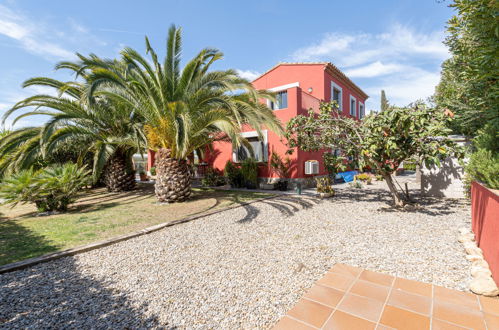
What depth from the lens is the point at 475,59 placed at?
448 cm

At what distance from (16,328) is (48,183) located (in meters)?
6.47

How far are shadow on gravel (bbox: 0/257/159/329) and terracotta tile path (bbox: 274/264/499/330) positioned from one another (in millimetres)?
1789

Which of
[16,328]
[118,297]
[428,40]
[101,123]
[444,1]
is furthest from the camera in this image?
[101,123]

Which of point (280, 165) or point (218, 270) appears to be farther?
point (280, 165)

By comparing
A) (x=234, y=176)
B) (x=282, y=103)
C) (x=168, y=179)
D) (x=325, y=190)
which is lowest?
(x=325, y=190)

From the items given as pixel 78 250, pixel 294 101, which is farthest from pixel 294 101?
pixel 78 250

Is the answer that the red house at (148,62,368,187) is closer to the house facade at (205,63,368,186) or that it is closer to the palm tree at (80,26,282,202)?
the house facade at (205,63,368,186)

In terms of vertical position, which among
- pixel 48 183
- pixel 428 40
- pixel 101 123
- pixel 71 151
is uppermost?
pixel 428 40

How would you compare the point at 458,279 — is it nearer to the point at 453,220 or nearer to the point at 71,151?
the point at 453,220

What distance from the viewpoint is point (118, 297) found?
2814 millimetres

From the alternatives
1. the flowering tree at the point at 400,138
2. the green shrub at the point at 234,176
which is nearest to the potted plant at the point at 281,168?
the green shrub at the point at 234,176

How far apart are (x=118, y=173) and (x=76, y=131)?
9.56 ft

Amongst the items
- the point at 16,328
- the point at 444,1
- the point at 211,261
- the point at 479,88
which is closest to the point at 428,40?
the point at 479,88

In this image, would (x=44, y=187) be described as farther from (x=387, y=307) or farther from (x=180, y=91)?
(x=387, y=307)
